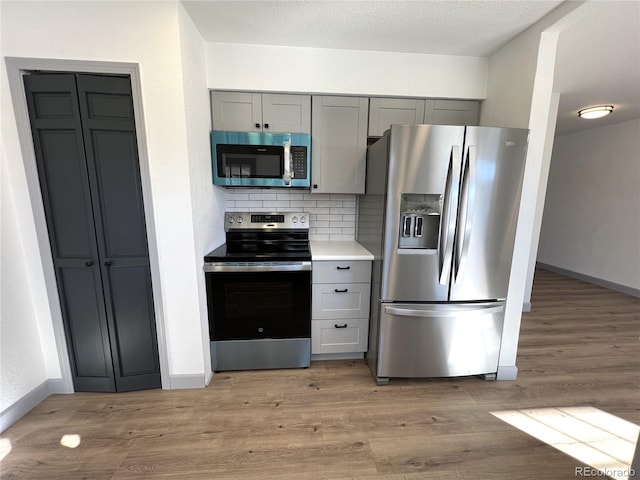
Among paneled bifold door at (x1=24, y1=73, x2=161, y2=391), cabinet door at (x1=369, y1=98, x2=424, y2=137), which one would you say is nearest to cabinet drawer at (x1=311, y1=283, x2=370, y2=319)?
paneled bifold door at (x1=24, y1=73, x2=161, y2=391)

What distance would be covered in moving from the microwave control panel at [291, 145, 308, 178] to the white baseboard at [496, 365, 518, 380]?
7.30ft

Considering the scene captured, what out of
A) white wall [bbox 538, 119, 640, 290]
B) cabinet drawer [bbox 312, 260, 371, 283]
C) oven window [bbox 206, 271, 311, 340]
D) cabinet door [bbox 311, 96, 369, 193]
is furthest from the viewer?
white wall [bbox 538, 119, 640, 290]

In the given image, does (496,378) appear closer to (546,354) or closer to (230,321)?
(546,354)

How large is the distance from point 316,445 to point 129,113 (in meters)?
2.28

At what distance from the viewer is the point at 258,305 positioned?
2059 millimetres

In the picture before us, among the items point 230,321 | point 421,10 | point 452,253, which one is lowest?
point 230,321

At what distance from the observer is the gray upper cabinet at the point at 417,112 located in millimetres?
2256

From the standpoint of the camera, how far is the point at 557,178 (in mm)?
5008

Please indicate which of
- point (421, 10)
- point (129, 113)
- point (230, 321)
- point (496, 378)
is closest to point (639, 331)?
point (496, 378)

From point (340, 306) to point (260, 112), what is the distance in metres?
1.74

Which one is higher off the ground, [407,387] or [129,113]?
[129,113]

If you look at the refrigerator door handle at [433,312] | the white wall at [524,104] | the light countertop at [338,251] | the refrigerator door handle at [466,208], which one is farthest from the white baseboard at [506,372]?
the light countertop at [338,251]

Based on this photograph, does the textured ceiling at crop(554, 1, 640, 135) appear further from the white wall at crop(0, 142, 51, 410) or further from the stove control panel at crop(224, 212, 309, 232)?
the white wall at crop(0, 142, 51, 410)

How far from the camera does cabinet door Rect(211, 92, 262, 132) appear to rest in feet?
7.09
